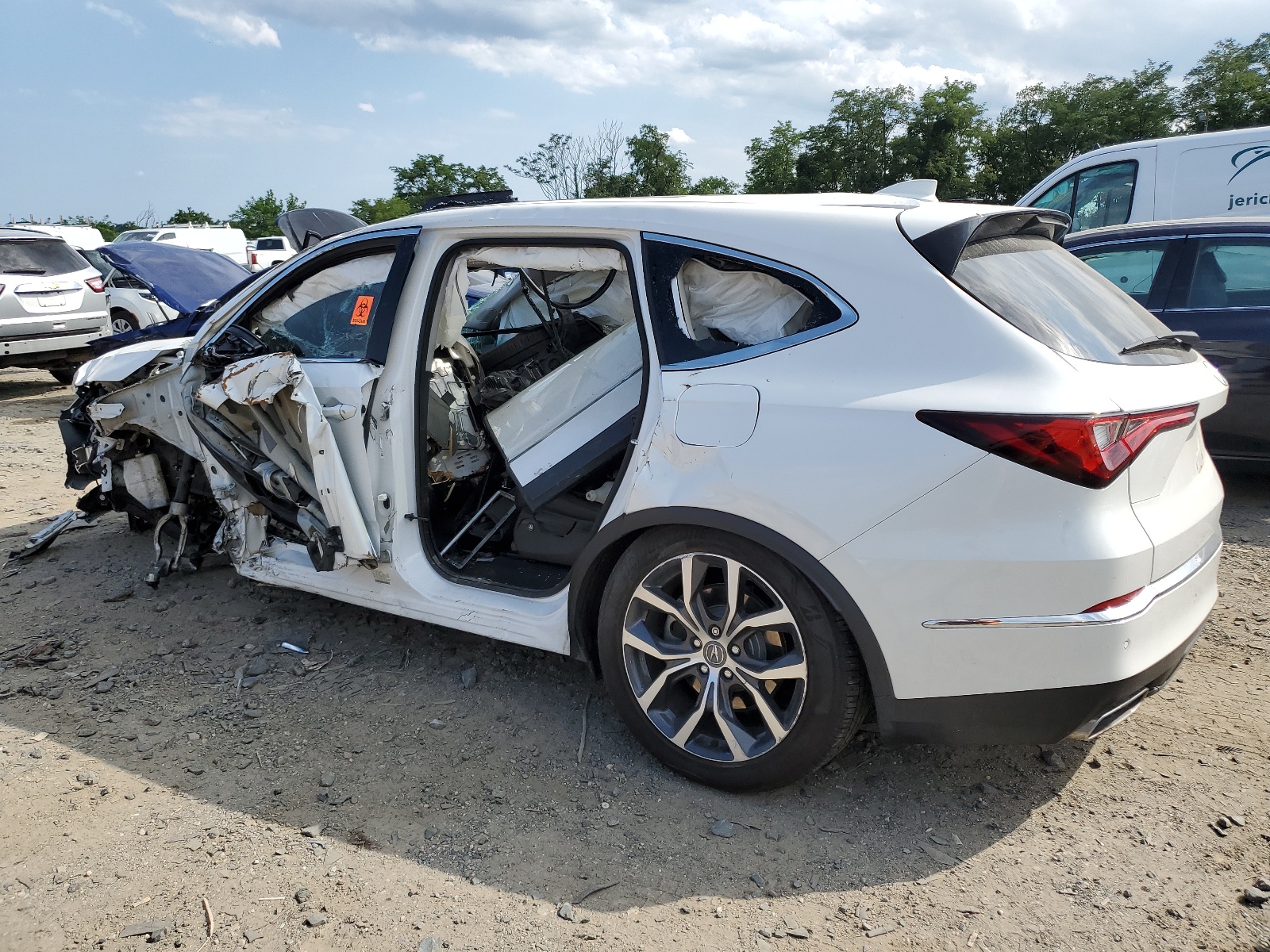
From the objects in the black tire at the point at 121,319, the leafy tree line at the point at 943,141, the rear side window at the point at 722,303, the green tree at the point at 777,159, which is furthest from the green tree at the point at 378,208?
the rear side window at the point at 722,303

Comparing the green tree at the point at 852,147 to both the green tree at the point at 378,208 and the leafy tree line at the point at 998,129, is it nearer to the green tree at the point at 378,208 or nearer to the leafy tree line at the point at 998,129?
the leafy tree line at the point at 998,129

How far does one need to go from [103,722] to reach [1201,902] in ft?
11.5

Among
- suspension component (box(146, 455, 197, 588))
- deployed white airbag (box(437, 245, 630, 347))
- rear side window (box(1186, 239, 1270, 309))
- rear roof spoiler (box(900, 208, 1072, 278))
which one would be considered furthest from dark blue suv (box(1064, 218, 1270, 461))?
suspension component (box(146, 455, 197, 588))

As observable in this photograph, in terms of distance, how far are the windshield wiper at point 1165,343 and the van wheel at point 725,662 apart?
1125 millimetres

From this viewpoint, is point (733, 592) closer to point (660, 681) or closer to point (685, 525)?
point (685, 525)

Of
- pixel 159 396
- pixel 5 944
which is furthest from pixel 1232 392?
pixel 5 944

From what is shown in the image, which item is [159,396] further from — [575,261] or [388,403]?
[575,261]

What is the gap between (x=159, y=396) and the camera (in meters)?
4.13

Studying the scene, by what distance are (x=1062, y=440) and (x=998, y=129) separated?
1599 inches

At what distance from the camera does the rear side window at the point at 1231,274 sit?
534cm

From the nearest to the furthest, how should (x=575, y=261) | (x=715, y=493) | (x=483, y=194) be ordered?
(x=715, y=493), (x=575, y=261), (x=483, y=194)

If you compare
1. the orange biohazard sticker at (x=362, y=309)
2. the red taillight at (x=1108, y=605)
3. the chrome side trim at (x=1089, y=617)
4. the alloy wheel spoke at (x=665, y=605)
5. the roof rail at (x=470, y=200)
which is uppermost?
the roof rail at (x=470, y=200)

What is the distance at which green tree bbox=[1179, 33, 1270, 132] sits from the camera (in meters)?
29.4

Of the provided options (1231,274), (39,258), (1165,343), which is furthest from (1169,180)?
(39,258)
